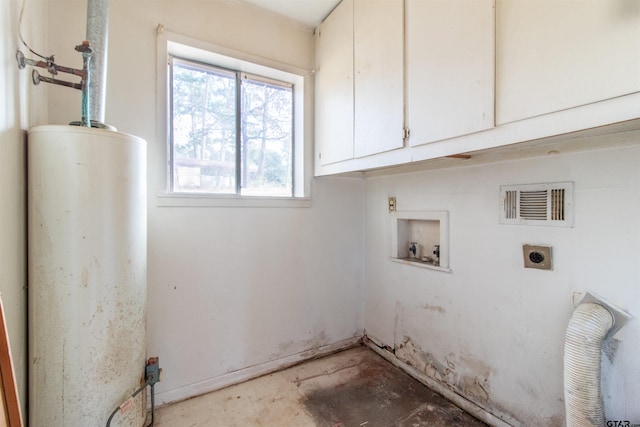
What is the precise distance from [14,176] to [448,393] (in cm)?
247

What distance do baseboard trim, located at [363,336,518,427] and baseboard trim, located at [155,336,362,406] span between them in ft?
1.20

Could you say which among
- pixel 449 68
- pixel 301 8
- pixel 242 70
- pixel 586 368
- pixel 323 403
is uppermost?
pixel 301 8

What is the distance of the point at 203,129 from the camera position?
1942 mm

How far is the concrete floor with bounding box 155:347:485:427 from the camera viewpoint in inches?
63.8

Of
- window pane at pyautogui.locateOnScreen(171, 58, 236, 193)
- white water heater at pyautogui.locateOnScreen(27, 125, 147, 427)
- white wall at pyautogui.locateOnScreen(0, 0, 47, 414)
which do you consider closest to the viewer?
white wall at pyautogui.locateOnScreen(0, 0, 47, 414)

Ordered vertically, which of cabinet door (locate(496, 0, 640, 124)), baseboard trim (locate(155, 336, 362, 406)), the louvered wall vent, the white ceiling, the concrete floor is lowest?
the concrete floor

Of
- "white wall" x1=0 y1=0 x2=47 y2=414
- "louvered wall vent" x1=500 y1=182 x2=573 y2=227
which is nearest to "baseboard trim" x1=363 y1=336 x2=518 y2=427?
"louvered wall vent" x1=500 y1=182 x2=573 y2=227

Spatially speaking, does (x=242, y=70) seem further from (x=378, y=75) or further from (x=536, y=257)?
(x=536, y=257)

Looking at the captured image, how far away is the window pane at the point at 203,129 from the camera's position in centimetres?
187

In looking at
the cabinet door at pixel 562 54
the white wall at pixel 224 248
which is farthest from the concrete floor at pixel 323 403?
the cabinet door at pixel 562 54

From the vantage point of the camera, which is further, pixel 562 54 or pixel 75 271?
pixel 75 271

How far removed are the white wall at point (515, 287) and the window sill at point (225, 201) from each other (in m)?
0.82

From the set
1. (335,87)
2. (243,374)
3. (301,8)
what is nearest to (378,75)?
(335,87)

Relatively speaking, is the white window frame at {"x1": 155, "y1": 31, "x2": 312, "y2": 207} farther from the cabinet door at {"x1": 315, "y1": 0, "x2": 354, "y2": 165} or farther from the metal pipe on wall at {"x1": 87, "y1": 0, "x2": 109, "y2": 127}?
the metal pipe on wall at {"x1": 87, "y1": 0, "x2": 109, "y2": 127}
